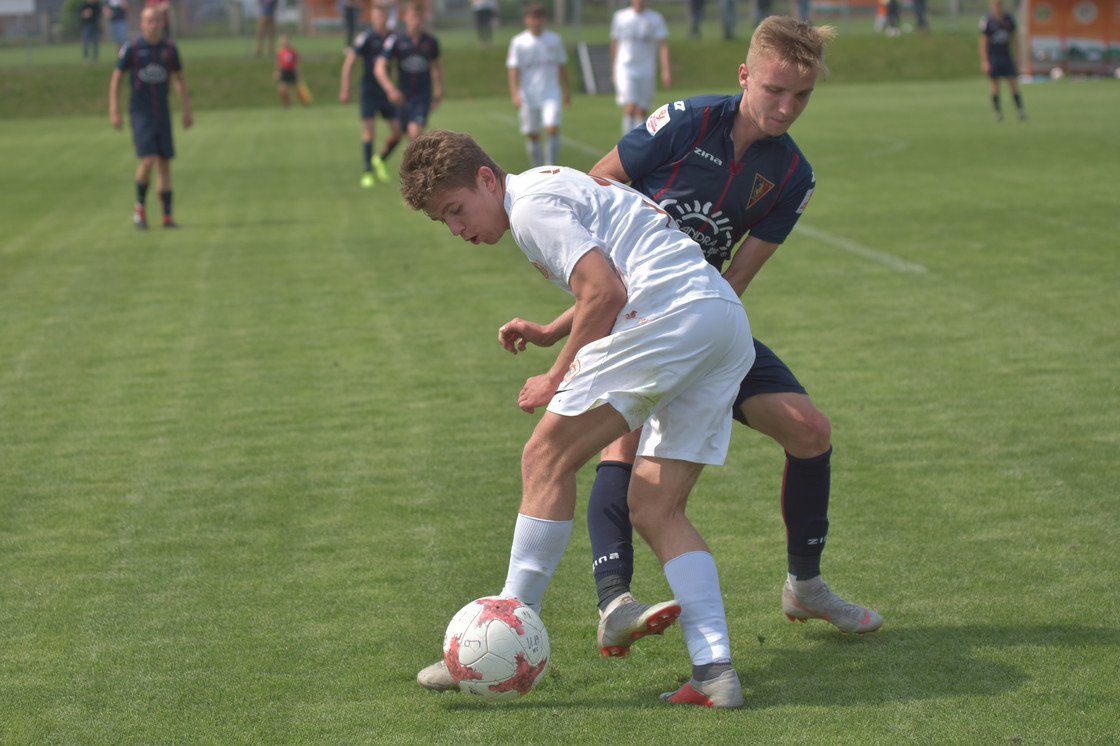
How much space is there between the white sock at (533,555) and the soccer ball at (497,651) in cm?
8

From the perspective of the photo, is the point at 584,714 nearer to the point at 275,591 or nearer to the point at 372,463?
the point at 275,591

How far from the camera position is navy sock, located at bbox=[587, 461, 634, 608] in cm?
382

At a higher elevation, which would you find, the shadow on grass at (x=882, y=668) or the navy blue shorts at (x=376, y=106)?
the navy blue shorts at (x=376, y=106)

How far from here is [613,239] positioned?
11.2ft

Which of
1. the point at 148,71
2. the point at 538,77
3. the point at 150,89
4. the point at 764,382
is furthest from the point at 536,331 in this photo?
the point at 538,77

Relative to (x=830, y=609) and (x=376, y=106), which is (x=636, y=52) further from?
(x=830, y=609)

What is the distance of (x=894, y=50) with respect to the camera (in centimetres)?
4212

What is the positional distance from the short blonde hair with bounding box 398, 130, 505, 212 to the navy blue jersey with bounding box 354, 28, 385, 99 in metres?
13.6

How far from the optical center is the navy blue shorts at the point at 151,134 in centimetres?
1262

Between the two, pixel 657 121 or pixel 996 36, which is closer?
pixel 657 121

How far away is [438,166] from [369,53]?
14.1 m

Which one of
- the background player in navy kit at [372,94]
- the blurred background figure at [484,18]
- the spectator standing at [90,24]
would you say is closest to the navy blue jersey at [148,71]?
the background player in navy kit at [372,94]

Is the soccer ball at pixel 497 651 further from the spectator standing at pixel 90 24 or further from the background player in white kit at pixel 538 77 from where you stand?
the spectator standing at pixel 90 24

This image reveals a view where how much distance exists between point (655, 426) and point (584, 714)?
33.7 inches
